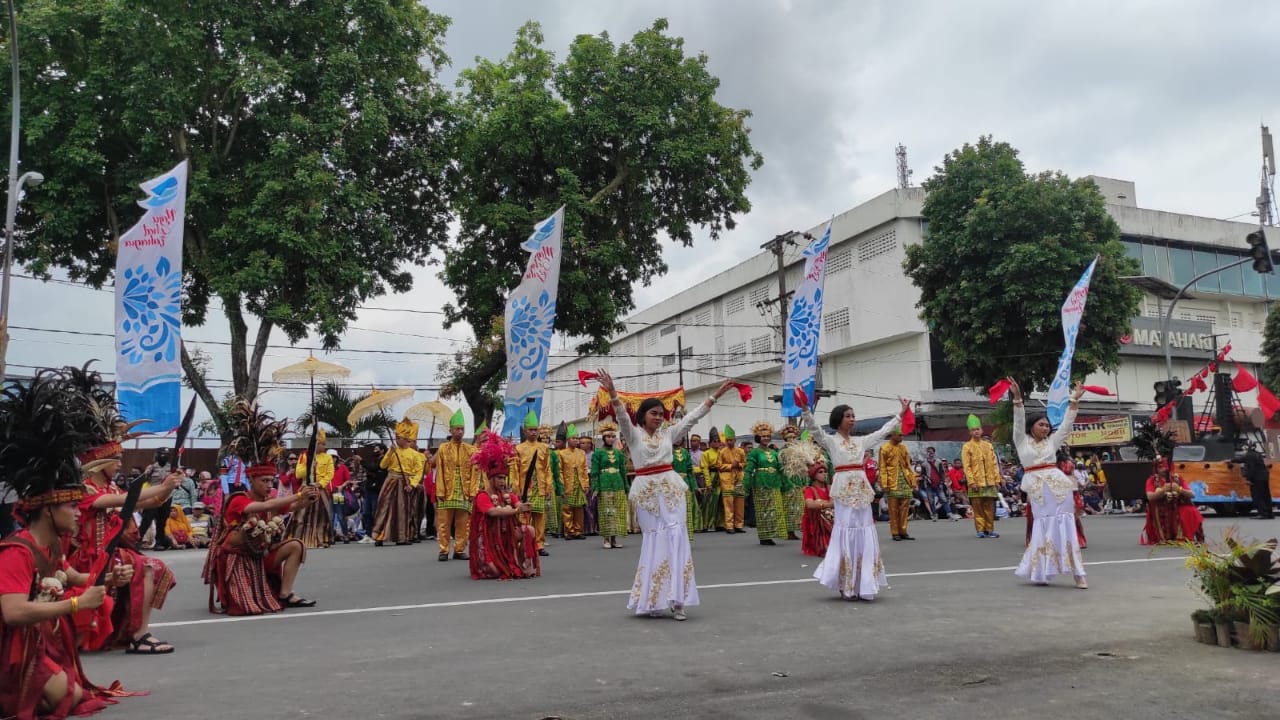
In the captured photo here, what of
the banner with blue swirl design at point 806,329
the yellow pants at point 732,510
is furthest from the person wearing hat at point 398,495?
the banner with blue swirl design at point 806,329

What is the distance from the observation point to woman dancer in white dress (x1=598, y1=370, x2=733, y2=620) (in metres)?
7.46

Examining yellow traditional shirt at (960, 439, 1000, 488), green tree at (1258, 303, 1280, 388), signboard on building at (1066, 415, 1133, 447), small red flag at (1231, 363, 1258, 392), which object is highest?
green tree at (1258, 303, 1280, 388)

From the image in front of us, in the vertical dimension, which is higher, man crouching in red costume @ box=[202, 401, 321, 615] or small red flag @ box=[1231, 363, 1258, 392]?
small red flag @ box=[1231, 363, 1258, 392]

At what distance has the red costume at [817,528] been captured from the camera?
41.9ft

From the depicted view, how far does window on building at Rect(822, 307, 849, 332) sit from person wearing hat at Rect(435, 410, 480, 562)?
3046 centimetres

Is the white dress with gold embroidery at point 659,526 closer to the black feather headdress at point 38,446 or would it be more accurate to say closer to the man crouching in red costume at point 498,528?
the man crouching in red costume at point 498,528

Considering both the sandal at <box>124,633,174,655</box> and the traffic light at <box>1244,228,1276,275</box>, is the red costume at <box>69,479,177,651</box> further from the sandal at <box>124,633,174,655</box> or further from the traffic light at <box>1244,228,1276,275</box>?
the traffic light at <box>1244,228,1276,275</box>

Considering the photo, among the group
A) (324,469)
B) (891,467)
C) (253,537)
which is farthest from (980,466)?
(324,469)

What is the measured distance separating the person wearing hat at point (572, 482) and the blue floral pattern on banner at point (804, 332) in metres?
5.10

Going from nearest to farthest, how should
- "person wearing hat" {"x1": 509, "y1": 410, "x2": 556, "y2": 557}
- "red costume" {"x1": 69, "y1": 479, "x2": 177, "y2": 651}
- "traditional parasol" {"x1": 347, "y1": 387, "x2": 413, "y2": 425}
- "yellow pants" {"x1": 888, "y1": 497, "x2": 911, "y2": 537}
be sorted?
"red costume" {"x1": 69, "y1": 479, "x2": 177, "y2": 651} < "person wearing hat" {"x1": 509, "y1": 410, "x2": 556, "y2": 557} < "yellow pants" {"x1": 888, "y1": 497, "x2": 911, "y2": 537} < "traditional parasol" {"x1": 347, "y1": 387, "x2": 413, "y2": 425}

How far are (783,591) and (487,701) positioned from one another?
4859 millimetres

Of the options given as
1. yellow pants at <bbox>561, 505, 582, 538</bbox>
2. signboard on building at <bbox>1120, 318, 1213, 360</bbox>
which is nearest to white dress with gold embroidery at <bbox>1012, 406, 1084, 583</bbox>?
yellow pants at <bbox>561, 505, 582, 538</bbox>

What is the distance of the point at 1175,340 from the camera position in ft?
131

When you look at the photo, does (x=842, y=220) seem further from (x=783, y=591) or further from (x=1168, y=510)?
(x=783, y=591)
